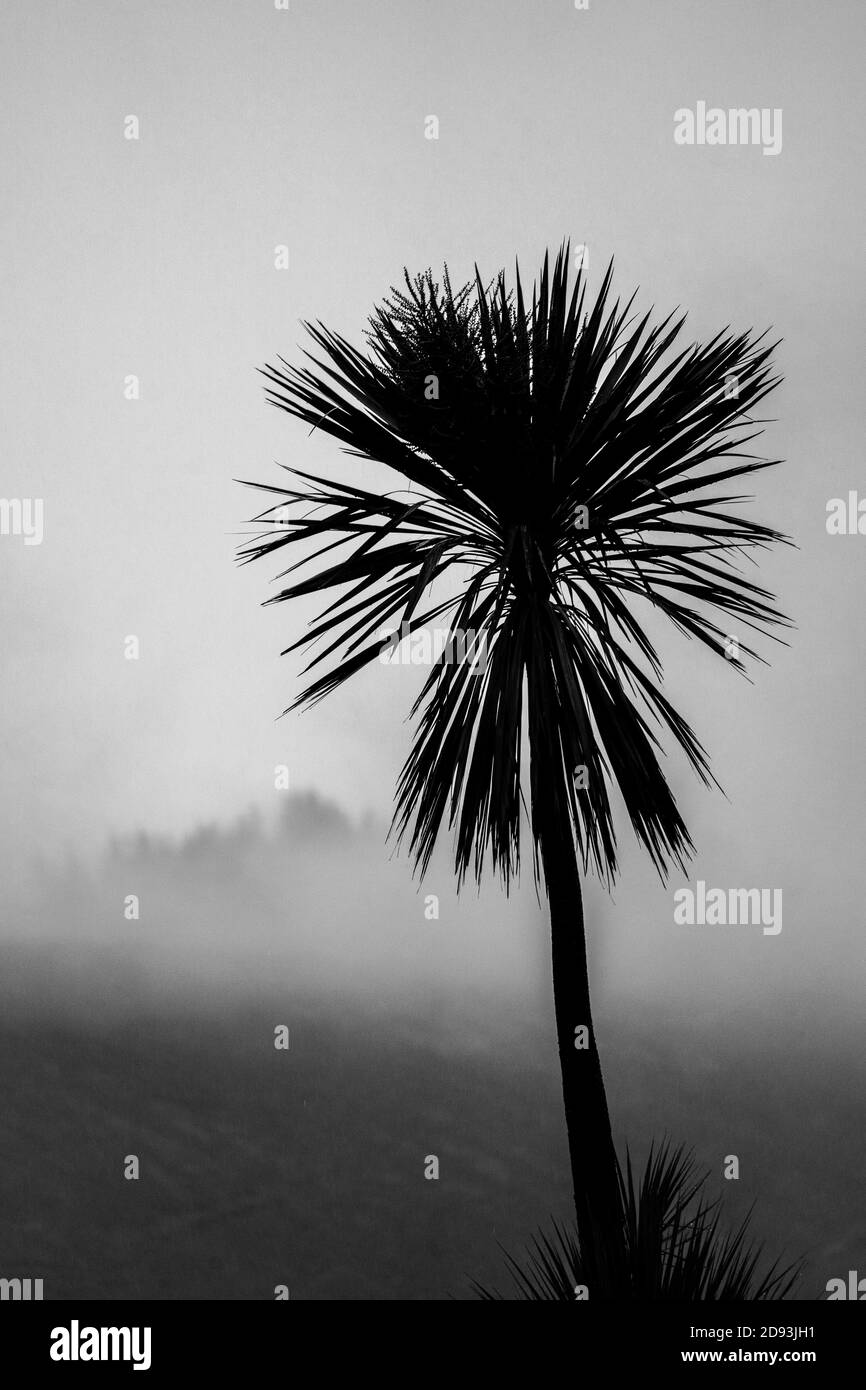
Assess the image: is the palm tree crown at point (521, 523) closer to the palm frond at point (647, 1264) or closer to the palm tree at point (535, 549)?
the palm tree at point (535, 549)

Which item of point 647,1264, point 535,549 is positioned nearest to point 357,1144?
Result: point 647,1264

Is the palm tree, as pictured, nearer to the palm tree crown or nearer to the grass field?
the palm tree crown

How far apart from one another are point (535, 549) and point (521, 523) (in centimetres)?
22

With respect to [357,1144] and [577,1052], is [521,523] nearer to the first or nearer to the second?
[577,1052]

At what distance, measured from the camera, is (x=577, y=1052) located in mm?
4594

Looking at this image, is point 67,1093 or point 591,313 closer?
point 591,313

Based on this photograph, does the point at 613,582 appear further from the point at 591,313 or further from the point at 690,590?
the point at 591,313

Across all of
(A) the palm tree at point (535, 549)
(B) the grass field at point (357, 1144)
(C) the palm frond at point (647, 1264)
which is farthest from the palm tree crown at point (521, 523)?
(B) the grass field at point (357, 1144)

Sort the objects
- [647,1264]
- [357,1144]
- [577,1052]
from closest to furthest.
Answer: [647,1264] → [577,1052] → [357,1144]

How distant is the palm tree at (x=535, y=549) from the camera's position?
4672 millimetres

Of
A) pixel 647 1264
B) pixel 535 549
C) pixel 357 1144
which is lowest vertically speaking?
pixel 357 1144
